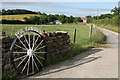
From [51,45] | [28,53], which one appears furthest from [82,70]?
[28,53]

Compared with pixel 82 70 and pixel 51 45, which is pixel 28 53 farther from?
pixel 82 70

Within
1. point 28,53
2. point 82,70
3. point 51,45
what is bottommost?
point 82,70

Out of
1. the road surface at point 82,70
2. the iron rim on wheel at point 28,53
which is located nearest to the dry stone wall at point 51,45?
the iron rim on wheel at point 28,53

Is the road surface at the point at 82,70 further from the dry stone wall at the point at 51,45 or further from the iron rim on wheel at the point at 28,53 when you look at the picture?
the dry stone wall at the point at 51,45

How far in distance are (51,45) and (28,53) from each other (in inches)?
56.9

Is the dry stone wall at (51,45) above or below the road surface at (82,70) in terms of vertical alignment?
above

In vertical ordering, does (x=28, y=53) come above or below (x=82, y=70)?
above

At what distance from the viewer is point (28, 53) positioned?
4566 millimetres

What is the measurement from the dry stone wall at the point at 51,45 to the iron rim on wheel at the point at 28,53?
8.7 inches

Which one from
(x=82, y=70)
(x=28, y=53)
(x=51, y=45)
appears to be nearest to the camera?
(x=28, y=53)

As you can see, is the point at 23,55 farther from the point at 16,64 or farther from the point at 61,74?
the point at 61,74

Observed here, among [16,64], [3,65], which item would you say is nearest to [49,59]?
[16,64]

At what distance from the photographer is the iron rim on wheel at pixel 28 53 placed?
4445 millimetres

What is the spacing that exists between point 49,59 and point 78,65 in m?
1.23
